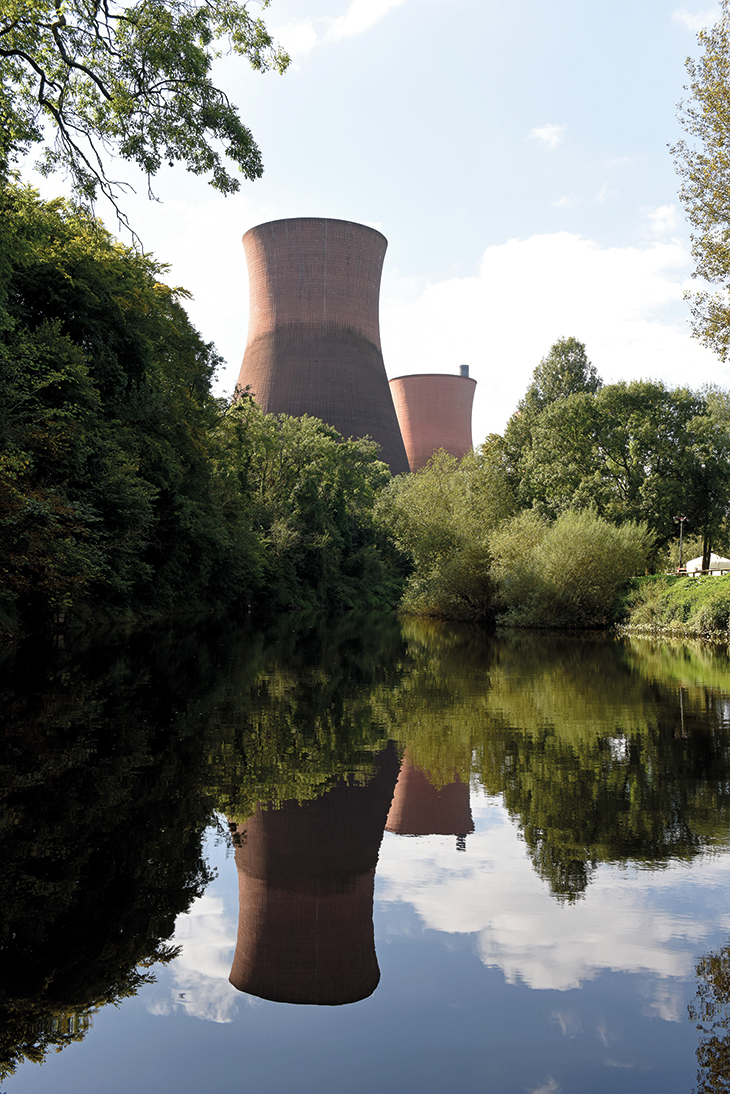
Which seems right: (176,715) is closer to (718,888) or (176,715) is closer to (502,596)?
(718,888)

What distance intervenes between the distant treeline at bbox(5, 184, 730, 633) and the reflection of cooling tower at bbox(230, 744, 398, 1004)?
6592mm

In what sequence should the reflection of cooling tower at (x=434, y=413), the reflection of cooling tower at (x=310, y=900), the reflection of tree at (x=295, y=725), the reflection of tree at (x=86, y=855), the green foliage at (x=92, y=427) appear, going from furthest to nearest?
the reflection of cooling tower at (x=434, y=413)
the green foliage at (x=92, y=427)
the reflection of tree at (x=295, y=725)
the reflection of cooling tower at (x=310, y=900)
the reflection of tree at (x=86, y=855)

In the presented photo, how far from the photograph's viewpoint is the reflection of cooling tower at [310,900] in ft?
6.31

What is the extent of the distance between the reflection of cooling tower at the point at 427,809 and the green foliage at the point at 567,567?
14193mm

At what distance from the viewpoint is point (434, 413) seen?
119 feet

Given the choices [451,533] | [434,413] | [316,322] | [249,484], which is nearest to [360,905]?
[451,533]

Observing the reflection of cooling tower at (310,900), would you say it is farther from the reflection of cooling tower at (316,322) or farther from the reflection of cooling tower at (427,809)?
A: the reflection of cooling tower at (316,322)

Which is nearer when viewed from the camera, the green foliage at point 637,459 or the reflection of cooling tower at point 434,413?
the green foliage at point 637,459

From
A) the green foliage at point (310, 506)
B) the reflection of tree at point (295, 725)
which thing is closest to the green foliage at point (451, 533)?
the green foliage at point (310, 506)

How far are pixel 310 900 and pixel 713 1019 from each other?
3.60 ft

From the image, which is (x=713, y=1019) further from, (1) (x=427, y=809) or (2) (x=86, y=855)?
(2) (x=86, y=855)

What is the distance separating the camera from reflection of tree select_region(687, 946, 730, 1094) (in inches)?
59.7

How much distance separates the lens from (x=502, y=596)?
1864 cm

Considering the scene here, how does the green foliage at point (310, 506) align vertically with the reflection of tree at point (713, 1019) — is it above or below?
above
